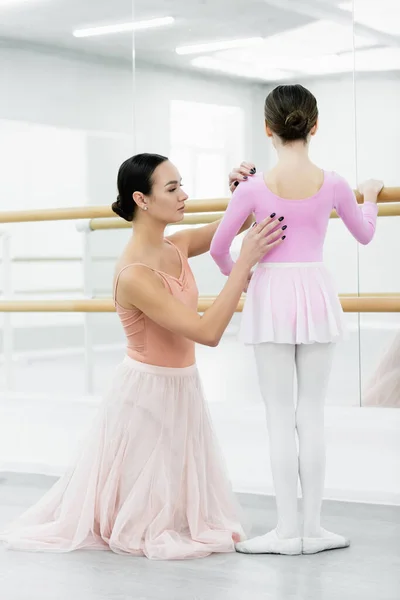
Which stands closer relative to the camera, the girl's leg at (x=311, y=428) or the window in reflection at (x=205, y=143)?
the girl's leg at (x=311, y=428)

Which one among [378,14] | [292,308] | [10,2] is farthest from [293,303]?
[10,2]

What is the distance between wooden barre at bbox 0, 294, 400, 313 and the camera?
2.17 meters

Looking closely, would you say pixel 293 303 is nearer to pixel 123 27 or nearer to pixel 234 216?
pixel 234 216

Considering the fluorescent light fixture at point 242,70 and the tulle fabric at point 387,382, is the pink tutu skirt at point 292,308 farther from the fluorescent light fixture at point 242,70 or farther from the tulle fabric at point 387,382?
the fluorescent light fixture at point 242,70

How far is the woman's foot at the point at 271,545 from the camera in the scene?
1.83 meters

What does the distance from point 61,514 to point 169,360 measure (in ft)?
1.39

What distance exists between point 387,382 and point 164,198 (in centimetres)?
116

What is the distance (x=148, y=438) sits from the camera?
198 cm

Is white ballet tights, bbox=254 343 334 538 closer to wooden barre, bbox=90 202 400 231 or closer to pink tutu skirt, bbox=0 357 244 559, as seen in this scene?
pink tutu skirt, bbox=0 357 244 559

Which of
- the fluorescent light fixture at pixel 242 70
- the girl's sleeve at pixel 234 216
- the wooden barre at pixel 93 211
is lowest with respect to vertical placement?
the girl's sleeve at pixel 234 216

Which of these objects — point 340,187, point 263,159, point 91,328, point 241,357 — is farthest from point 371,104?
point 91,328

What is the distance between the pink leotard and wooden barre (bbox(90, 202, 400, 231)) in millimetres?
587

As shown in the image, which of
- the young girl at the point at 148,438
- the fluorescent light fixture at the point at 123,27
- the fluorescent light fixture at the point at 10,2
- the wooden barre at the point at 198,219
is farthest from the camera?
the fluorescent light fixture at the point at 10,2

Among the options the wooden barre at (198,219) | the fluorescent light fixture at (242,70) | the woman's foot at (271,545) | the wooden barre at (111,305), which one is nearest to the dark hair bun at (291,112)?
the wooden barre at (111,305)
